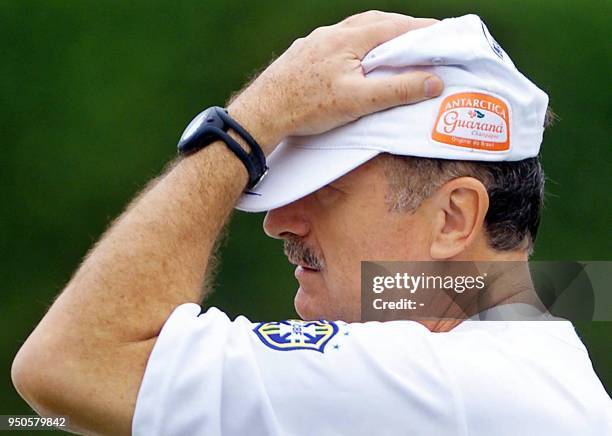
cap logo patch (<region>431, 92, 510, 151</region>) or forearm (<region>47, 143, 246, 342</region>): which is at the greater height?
cap logo patch (<region>431, 92, 510, 151</region>)

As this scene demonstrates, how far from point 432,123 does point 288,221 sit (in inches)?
14.2

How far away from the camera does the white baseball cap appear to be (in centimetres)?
200

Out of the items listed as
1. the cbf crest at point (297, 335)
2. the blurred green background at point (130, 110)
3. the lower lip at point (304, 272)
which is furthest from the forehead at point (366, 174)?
the blurred green background at point (130, 110)

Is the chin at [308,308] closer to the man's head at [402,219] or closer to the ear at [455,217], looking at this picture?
the man's head at [402,219]

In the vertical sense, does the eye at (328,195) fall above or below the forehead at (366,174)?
below

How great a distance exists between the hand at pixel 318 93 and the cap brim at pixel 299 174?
6cm

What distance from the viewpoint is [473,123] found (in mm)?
2016

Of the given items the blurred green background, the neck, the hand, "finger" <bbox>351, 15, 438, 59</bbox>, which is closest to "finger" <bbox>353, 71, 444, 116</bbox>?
the hand

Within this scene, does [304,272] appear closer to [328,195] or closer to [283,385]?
[328,195]

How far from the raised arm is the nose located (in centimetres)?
17

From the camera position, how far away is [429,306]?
2.09m

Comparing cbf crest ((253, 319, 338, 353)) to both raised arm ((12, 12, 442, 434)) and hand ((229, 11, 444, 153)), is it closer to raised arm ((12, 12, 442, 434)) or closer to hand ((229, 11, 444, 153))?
raised arm ((12, 12, 442, 434))

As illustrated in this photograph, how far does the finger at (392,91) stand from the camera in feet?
6.51

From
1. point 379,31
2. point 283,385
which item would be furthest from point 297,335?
point 379,31
